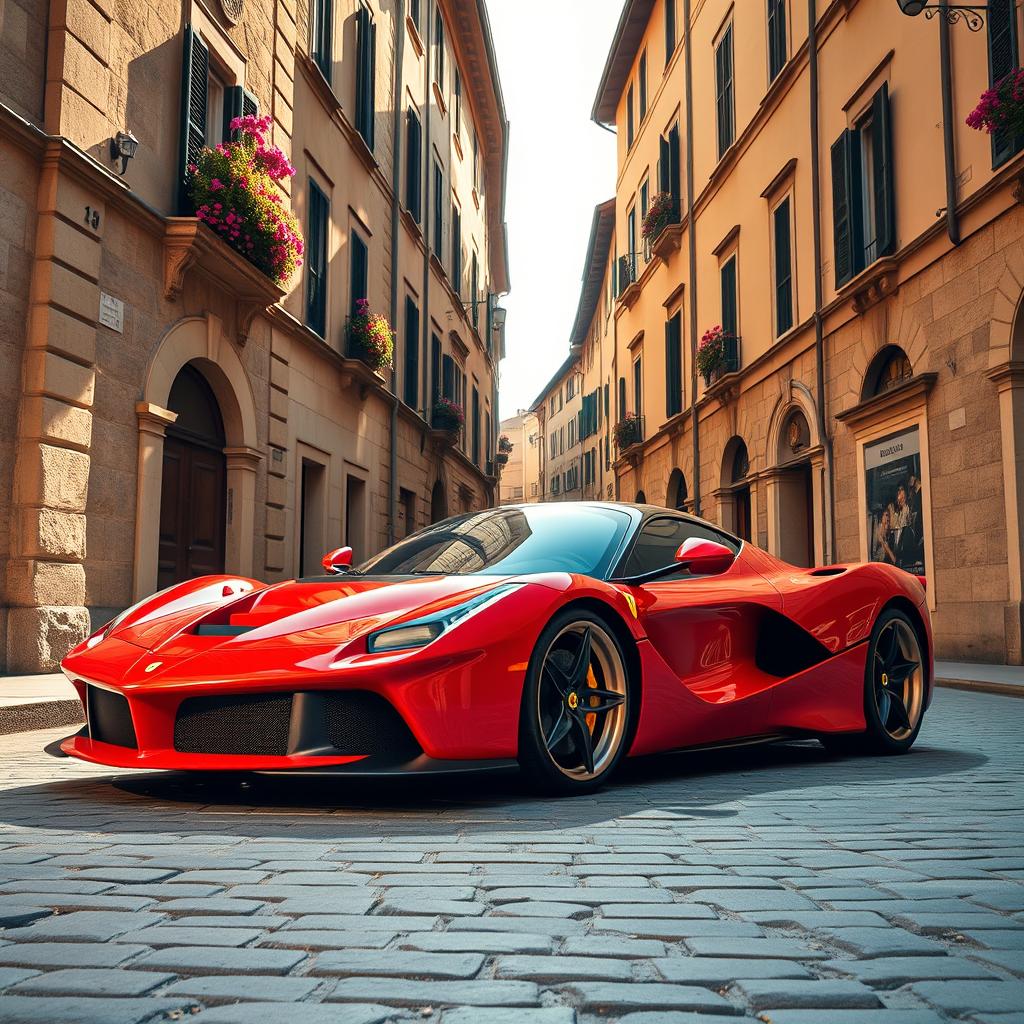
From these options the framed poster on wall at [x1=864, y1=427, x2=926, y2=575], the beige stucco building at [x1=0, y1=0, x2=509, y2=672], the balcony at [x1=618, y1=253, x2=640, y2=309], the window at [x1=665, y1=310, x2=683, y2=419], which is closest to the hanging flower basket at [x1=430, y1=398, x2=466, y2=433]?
the beige stucco building at [x1=0, y1=0, x2=509, y2=672]

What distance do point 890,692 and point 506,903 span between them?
3508mm

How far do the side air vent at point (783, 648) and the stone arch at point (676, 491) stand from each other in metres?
21.9

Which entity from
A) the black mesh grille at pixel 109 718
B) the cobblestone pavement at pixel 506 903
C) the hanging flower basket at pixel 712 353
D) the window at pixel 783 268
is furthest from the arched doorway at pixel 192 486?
the hanging flower basket at pixel 712 353

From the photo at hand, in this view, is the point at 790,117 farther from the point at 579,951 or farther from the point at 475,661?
the point at 579,951

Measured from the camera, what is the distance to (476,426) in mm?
35062

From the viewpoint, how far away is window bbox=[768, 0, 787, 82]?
1916 cm

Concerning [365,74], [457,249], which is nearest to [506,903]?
[365,74]

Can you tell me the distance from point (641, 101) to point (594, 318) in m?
18.7

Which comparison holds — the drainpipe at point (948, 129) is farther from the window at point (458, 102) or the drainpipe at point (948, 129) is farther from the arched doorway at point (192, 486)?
the window at point (458, 102)

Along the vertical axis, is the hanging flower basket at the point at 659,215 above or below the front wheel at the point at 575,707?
above

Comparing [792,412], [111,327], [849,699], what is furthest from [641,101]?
[849,699]

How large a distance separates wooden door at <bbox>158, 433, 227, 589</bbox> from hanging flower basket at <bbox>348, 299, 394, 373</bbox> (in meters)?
4.74

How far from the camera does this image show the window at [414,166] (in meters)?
22.8

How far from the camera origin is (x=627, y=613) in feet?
Result: 14.1
